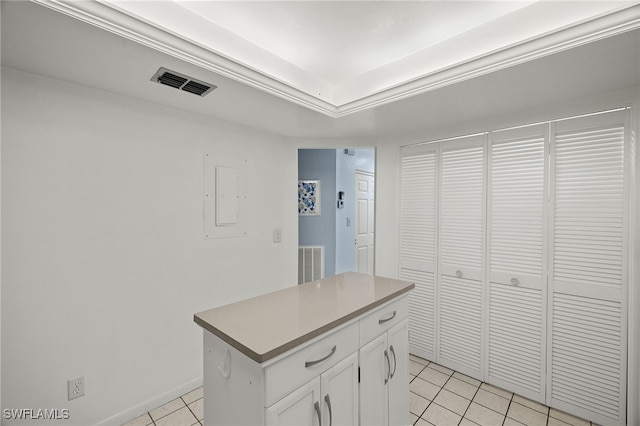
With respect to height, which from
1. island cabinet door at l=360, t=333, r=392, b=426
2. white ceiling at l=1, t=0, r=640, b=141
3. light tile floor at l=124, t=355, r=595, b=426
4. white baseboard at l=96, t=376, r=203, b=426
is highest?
white ceiling at l=1, t=0, r=640, b=141

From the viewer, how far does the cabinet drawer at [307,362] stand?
1031mm

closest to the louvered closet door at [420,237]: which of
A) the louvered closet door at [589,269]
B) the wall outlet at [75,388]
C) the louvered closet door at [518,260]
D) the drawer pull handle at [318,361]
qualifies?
the louvered closet door at [518,260]

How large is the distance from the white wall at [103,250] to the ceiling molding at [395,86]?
78 centimetres

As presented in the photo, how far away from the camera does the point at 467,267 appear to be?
2.43 meters

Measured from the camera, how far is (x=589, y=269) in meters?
1.89

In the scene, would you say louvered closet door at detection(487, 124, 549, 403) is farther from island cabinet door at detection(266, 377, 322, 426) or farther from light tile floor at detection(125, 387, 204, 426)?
light tile floor at detection(125, 387, 204, 426)

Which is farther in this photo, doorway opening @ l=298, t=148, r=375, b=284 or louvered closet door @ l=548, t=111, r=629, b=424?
doorway opening @ l=298, t=148, r=375, b=284

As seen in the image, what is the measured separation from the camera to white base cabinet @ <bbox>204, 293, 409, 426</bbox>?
1.05 metres

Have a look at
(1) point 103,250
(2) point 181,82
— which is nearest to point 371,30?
(2) point 181,82

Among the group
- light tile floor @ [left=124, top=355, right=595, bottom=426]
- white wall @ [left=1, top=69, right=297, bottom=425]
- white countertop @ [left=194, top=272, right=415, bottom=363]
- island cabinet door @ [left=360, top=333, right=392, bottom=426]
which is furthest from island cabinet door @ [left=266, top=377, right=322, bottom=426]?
white wall @ [left=1, top=69, right=297, bottom=425]

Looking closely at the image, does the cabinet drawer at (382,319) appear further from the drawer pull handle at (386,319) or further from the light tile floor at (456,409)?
the light tile floor at (456,409)

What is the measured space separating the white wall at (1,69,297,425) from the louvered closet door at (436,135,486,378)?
6.02 feet

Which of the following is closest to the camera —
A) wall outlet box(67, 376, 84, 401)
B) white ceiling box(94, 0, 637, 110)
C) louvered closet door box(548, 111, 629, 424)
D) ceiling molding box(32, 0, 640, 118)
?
ceiling molding box(32, 0, 640, 118)

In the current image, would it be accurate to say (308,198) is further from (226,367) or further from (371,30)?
(226,367)
